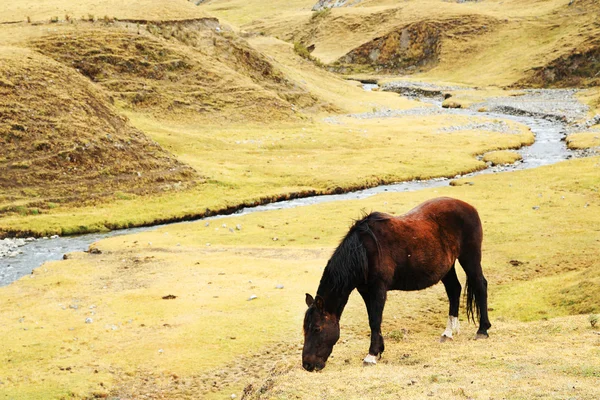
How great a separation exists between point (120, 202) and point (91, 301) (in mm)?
19735

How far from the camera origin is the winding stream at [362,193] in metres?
30.7

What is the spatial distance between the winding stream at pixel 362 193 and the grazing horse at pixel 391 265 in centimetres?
1954

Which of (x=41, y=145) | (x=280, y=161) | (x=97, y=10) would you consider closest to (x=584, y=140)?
(x=280, y=161)

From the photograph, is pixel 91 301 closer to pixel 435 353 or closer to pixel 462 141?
Answer: pixel 435 353

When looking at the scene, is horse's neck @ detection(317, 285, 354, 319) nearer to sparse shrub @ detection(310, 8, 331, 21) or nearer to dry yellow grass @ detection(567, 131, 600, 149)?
dry yellow grass @ detection(567, 131, 600, 149)

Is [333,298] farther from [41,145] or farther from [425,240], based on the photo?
[41,145]

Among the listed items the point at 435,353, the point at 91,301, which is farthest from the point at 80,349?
the point at 435,353

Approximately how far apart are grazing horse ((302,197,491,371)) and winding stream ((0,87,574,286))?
19536mm

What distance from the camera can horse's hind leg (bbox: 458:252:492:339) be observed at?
50.8 feet

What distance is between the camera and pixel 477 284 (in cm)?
1574

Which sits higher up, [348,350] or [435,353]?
[435,353]

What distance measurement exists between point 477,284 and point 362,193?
30.8 meters

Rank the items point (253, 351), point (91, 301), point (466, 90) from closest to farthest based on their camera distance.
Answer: point (253, 351)
point (91, 301)
point (466, 90)

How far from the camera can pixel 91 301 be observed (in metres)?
23.1
